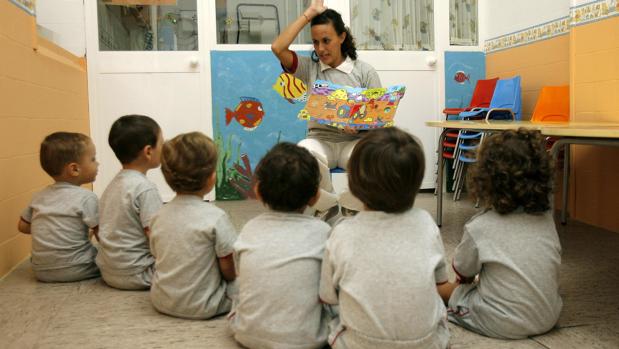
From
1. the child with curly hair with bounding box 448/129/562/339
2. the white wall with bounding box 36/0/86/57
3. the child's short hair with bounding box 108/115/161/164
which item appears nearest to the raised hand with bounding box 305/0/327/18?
the child's short hair with bounding box 108/115/161/164

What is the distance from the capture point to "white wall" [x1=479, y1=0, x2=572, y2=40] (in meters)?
4.18

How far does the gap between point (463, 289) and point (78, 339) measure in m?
1.28

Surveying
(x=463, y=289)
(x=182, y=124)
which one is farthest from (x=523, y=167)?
(x=182, y=124)

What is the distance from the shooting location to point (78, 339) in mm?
1895

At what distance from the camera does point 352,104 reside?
2.81m

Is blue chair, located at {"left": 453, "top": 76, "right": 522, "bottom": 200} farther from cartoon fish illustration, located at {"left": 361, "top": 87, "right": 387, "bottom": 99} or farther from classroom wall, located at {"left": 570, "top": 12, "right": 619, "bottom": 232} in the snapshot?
cartoon fish illustration, located at {"left": 361, "top": 87, "right": 387, "bottom": 99}

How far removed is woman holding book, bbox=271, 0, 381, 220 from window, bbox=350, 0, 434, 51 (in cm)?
201

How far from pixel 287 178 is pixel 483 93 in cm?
347

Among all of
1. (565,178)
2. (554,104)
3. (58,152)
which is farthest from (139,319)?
(554,104)

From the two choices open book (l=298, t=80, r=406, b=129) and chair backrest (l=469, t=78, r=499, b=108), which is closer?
open book (l=298, t=80, r=406, b=129)

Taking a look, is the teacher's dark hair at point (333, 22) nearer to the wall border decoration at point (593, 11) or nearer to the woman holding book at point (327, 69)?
the woman holding book at point (327, 69)

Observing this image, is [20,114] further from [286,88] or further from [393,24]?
[393,24]

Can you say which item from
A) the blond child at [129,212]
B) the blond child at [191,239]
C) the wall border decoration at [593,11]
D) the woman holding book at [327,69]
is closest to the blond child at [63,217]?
the blond child at [129,212]

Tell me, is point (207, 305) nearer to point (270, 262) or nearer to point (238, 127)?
point (270, 262)
